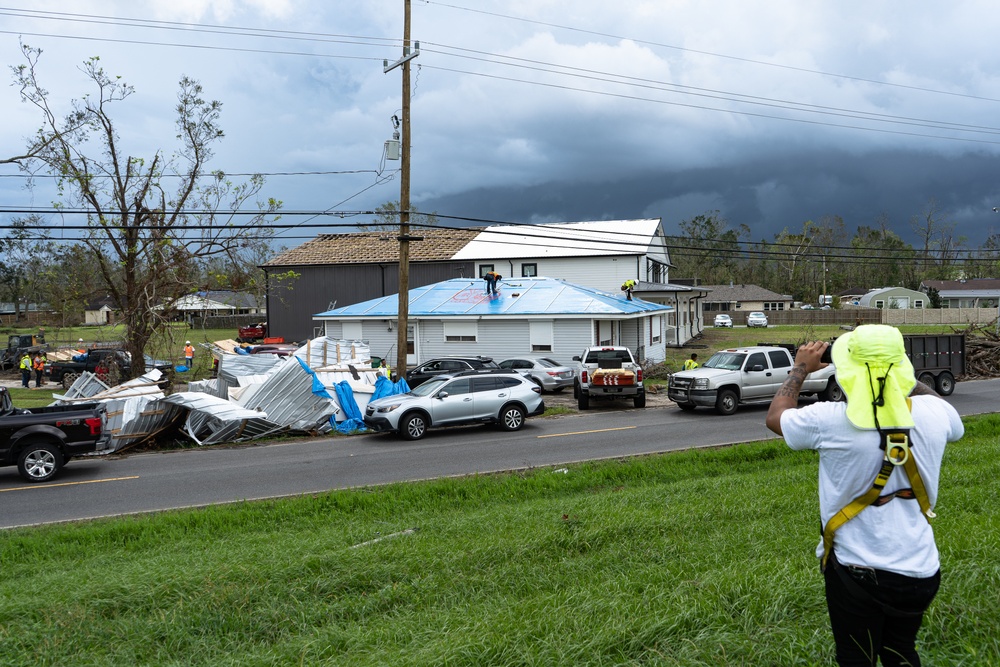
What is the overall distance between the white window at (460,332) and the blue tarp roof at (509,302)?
0.61 meters

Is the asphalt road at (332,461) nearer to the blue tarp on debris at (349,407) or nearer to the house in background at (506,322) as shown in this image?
the blue tarp on debris at (349,407)

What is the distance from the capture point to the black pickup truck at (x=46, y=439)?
14.3 m

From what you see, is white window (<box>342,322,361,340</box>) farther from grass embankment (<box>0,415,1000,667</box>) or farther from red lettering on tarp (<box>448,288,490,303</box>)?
grass embankment (<box>0,415,1000,667</box>)

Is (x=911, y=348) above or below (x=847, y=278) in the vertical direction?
below

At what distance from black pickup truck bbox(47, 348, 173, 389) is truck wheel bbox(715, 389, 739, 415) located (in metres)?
20.0

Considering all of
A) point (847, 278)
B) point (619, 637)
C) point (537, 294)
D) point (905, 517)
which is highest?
point (847, 278)

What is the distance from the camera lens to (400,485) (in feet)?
40.2

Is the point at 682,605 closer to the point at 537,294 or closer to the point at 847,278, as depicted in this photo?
the point at 537,294

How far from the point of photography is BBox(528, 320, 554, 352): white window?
3306 centimetres

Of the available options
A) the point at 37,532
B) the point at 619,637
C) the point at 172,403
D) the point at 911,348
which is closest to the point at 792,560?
the point at 619,637

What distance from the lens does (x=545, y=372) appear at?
28.6 m

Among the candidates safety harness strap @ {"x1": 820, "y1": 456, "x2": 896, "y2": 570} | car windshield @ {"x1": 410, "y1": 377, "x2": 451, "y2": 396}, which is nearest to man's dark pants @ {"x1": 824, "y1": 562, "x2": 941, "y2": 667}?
safety harness strap @ {"x1": 820, "y1": 456, "x2": 896, "y2": 570}

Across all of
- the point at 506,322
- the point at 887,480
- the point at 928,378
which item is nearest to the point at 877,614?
the point at 887,480

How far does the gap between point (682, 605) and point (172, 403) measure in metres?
16.8
